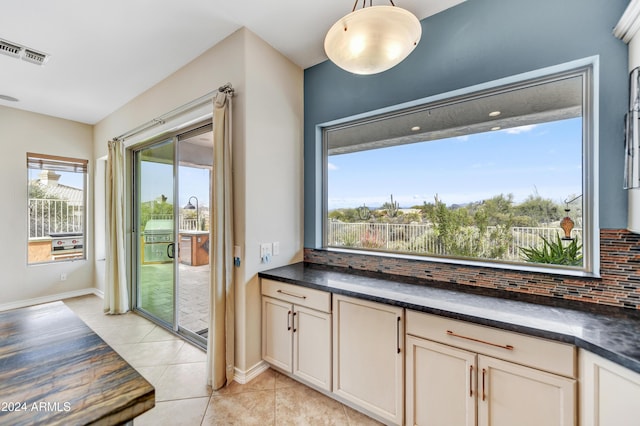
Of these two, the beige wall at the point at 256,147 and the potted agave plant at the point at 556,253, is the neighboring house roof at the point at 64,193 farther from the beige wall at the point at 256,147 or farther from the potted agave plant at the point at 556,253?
the potted agave plant at the point at 556,253

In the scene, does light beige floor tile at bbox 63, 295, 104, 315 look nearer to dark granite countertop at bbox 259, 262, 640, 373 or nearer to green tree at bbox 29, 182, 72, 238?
green tree at bbox 29, 182, 72, 238

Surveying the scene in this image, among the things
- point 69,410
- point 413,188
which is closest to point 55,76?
point 69,410

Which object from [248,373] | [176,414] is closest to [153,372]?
[176,414]

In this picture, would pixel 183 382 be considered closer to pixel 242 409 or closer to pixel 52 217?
pixel 242 409

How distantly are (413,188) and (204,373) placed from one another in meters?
2.47

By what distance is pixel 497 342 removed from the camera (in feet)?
4.27

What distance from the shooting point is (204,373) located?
231 cm

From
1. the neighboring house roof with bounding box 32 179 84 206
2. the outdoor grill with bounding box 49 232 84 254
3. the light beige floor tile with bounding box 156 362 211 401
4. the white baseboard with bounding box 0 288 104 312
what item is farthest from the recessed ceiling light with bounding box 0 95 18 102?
the light beige floor tile with bounding box 156 362 211 401

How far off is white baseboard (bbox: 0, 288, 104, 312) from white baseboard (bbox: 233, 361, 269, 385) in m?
3.50

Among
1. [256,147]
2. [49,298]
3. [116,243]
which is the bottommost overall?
[49,298]

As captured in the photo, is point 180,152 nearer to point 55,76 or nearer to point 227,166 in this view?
point 227,166

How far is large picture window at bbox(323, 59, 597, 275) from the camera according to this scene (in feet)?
5.47

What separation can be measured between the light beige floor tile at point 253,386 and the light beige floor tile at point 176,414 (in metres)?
0.15

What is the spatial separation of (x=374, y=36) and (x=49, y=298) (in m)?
5.67
